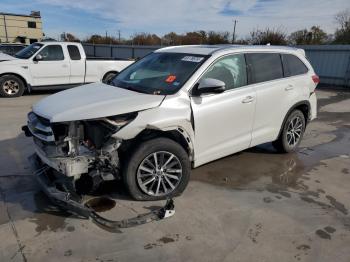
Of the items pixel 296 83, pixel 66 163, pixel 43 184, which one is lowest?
pixel 43 184

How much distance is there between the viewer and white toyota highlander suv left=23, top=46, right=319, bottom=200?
3633mm

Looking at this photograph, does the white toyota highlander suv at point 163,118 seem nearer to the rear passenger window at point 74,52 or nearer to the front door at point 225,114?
the front door at point 225,114

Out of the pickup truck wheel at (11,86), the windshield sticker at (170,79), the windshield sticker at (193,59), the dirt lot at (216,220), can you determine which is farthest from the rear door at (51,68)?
the windshield sticker at (170,79)

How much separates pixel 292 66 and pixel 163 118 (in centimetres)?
300

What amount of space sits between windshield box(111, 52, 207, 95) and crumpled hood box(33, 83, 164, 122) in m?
0.24

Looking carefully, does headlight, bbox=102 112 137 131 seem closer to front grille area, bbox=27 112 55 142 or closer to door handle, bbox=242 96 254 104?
front grille area, bbox=27 112 55 142

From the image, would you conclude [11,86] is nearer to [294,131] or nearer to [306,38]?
[294,131]

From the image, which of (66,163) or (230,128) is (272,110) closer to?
(230,128)

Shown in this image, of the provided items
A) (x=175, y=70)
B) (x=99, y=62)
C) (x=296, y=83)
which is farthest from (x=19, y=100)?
(x=296, y=83)

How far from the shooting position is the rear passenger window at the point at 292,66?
5609mm

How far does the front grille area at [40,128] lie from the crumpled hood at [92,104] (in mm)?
86

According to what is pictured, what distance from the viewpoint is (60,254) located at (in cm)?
309

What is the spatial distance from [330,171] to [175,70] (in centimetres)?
298

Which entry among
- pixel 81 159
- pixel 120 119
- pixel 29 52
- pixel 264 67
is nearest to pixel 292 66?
pixel 264 67
